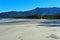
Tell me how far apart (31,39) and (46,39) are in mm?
891

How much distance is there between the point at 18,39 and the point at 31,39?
2.55ft

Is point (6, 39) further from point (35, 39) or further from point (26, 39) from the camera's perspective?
point (35, 39)

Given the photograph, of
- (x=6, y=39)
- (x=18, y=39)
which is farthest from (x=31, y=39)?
(x=6, y=39)

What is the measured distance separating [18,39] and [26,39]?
478 millimetres

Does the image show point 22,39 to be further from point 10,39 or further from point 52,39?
point 52,39

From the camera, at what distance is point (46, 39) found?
332 inches

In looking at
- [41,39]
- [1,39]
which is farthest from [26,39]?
[1,39]

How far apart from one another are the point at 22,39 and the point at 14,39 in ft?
1.55

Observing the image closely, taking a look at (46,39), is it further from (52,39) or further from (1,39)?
(1,39)

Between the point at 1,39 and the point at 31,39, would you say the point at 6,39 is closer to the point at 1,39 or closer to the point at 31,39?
the point at 1,39

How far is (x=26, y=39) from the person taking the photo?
27.7 ft

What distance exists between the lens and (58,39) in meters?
8.49

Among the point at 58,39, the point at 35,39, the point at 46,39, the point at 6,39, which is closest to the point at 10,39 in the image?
the point at 6,39

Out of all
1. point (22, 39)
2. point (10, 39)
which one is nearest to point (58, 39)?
point (22, 39)
